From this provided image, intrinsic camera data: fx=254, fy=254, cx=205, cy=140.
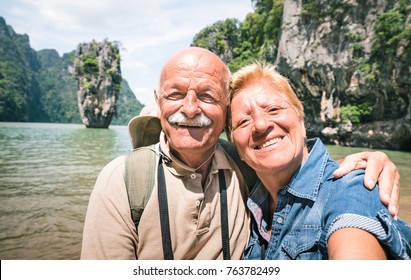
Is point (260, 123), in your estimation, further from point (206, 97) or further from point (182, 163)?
point (182, 163)

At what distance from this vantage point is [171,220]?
1606 mm

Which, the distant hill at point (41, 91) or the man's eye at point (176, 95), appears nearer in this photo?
the man's eye at point (176, 95)

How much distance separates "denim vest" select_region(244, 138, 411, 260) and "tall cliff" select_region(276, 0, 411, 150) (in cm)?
1617

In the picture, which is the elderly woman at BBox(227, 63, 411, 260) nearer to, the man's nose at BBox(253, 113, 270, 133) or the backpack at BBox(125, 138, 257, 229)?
the man's nose at BBox(253, 113, 270, 133)

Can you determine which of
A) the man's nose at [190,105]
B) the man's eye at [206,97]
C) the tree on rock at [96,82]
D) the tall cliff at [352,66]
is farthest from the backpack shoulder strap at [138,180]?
the tree on rock at [96,82]

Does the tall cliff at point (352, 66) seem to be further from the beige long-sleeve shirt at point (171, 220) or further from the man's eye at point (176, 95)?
the man's eye at point (176, 95)

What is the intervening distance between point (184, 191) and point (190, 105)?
56 cm

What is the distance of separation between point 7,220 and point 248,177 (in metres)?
4.68

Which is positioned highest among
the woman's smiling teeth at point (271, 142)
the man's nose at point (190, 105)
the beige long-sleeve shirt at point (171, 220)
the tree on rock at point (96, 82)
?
the tree on rock at point (96, 82)

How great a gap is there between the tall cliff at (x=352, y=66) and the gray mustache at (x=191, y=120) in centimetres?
1978

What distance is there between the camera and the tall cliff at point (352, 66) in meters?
17.2

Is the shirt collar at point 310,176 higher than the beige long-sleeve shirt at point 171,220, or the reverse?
the shirt collar at point 310,176

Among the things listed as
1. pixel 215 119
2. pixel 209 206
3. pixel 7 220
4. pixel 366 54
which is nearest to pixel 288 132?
pixel 215 119

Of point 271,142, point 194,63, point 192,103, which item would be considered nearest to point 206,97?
point 192,103
